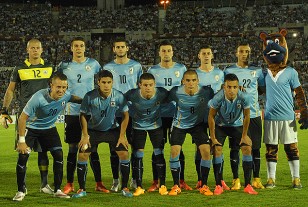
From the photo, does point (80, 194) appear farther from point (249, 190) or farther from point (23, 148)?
point (249, 190)

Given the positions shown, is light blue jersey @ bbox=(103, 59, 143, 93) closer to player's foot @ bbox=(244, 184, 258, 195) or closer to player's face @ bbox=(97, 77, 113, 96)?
player's face @ bbox=(97, 77, 113, 96)

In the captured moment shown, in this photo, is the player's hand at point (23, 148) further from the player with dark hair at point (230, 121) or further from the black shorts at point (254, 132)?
the black shorts at point (254, 132)

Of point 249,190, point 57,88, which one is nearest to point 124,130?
point 57,88

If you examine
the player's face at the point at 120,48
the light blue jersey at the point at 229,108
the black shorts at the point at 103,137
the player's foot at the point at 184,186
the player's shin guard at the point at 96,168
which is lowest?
the player's foot at the point at 184,186

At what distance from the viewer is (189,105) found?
7953mm

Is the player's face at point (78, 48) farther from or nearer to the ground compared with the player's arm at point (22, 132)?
farther from the ground

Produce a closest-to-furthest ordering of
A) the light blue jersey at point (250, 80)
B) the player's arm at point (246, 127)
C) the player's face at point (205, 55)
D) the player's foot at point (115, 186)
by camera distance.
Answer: the player's arm at point (246, 127), the player's foot at point (115, 186), the player's face at point (205, 55), the light blue jersey at point (250, 80)

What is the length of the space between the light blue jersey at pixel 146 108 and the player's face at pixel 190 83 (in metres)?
0.36

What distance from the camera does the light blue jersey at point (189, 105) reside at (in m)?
7.95

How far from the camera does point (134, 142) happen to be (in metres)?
8.11

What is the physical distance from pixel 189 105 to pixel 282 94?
1572mm

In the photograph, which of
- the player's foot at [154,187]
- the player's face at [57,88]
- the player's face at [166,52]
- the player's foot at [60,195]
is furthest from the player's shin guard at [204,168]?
the player's face at [57,88]

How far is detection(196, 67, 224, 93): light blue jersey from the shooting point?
848 cm

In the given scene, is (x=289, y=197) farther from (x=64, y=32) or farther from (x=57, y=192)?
(x=64, y=32)
